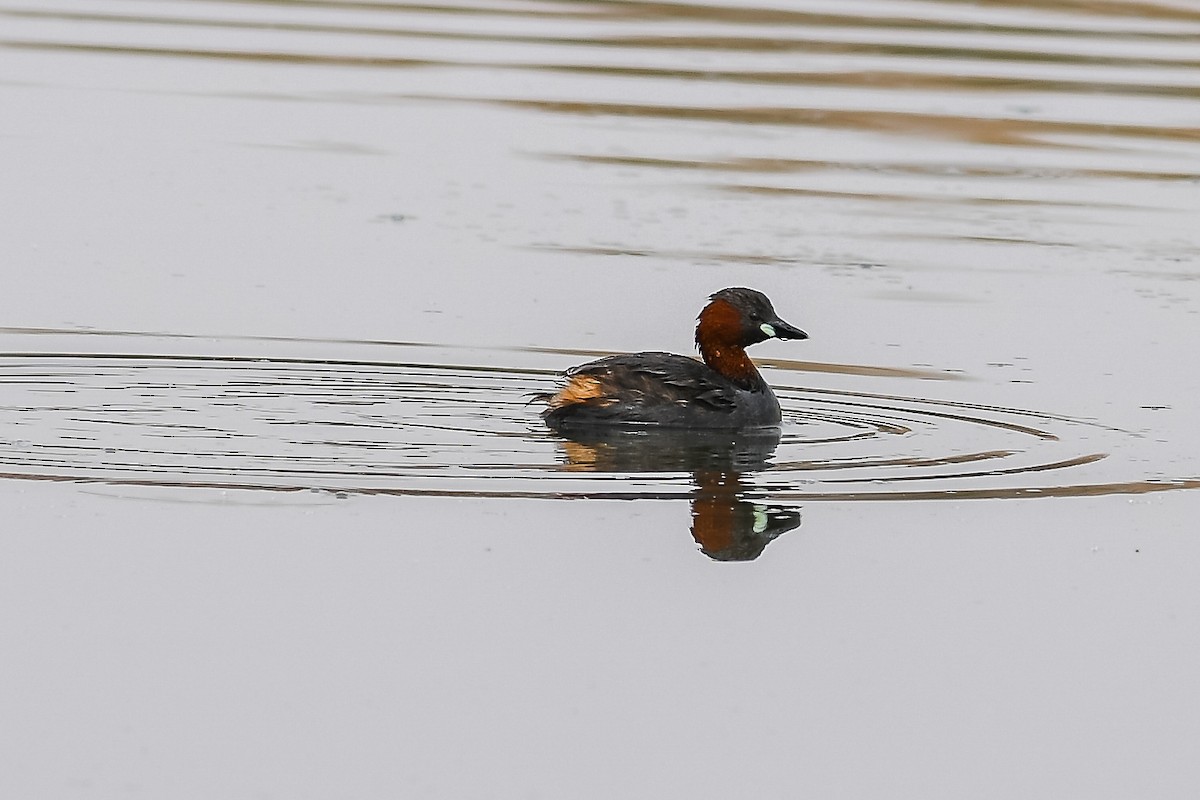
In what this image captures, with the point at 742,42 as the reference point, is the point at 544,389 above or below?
below

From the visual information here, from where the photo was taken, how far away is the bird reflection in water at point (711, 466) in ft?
25.2

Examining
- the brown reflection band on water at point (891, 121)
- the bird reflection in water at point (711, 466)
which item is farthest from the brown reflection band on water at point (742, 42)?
the bird reflection in water at point (711, 466)

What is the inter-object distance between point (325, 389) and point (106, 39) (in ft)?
35.9

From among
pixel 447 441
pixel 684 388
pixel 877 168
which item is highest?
pixel 877 168

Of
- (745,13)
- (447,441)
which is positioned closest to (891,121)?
(745,13)

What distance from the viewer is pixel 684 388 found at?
9.63 metres

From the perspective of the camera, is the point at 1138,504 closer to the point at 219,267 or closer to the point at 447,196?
the point at 219,267

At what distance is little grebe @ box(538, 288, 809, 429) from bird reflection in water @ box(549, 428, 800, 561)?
0.21 feet

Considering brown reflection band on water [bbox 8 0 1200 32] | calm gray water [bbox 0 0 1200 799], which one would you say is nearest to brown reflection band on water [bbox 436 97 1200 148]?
calm gray water [bbox 0 0 1200 799]

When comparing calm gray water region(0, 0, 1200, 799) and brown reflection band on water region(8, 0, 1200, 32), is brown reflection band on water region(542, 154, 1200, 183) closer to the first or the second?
calm gray water region(0, 0, 1200, 799)

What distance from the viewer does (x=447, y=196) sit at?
14055 millimetres

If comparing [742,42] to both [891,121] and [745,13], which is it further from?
[891,121]

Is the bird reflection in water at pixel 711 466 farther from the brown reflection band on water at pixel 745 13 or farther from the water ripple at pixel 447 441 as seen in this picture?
the brown reflection band on water at pixel 745 13

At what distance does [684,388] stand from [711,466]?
828mm
